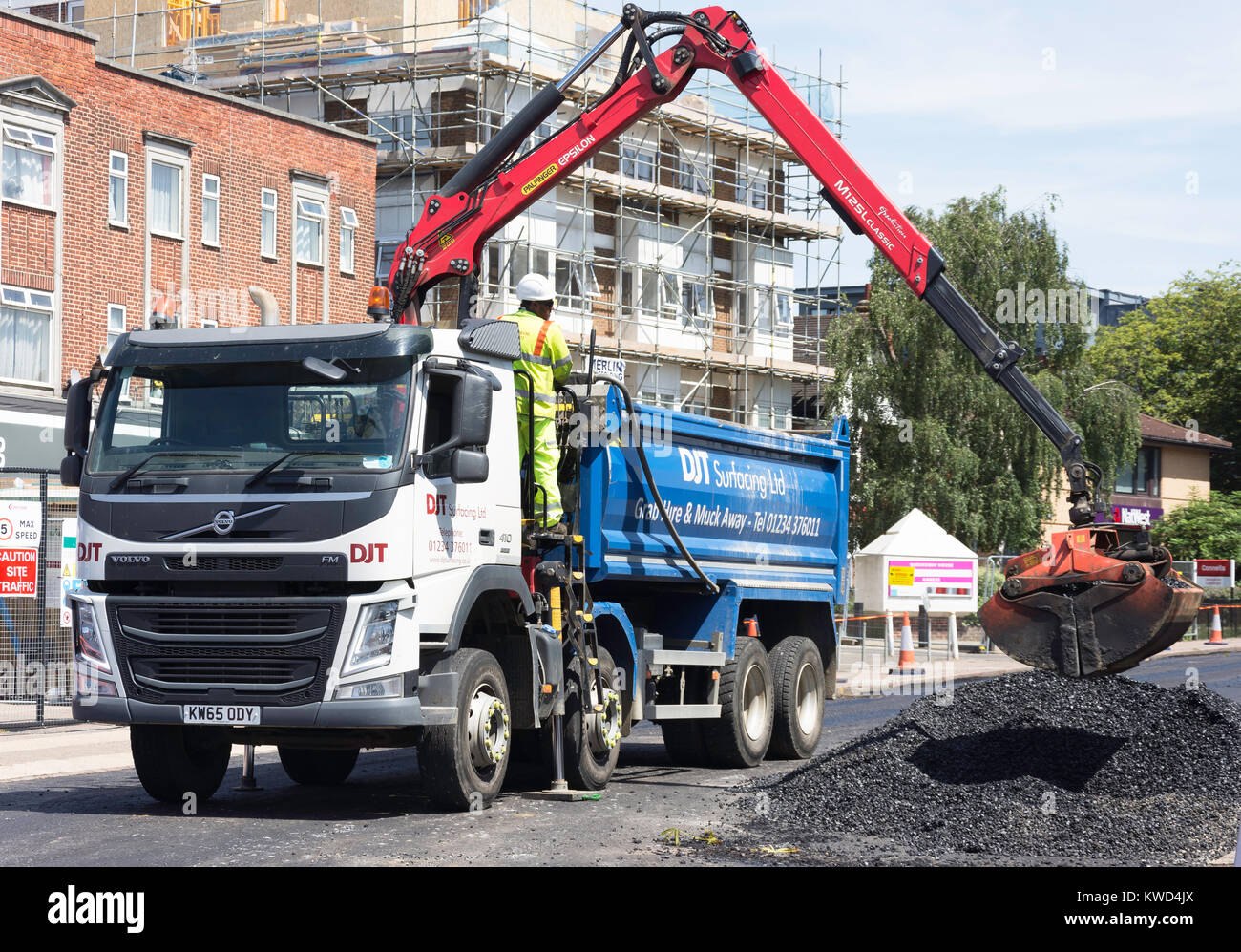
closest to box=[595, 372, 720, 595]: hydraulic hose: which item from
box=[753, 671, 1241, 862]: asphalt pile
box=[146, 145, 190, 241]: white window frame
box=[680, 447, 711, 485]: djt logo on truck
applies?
box=[680, 447, 711, 485]: djt logo on truck

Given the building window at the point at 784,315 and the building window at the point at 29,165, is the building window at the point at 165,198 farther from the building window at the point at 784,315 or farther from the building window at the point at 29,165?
the building window at the point at 784,315

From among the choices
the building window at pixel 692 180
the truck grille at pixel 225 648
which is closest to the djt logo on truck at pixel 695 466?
the truck grille at pixel 225 648

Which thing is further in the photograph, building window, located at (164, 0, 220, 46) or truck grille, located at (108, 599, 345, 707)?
building window, located at (164, 0, 220, 46)

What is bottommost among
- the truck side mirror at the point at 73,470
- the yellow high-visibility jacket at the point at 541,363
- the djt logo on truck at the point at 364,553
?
the djt logo on truck at the point at 364,553

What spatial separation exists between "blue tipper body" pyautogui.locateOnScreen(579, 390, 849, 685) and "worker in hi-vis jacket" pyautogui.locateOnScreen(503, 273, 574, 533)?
1.67ft

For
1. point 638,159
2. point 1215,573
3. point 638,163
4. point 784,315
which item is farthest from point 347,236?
point 1215,573

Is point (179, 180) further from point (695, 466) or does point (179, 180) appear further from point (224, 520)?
point (224, 520)

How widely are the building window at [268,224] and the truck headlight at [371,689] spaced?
25.0 metres

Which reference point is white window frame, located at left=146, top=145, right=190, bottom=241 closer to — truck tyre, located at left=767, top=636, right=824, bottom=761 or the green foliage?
truck tyre, located at left=767, top=636, right=824, bottom=761

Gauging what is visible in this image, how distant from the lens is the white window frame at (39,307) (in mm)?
28031

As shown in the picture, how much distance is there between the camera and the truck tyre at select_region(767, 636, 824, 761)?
47.2ft
